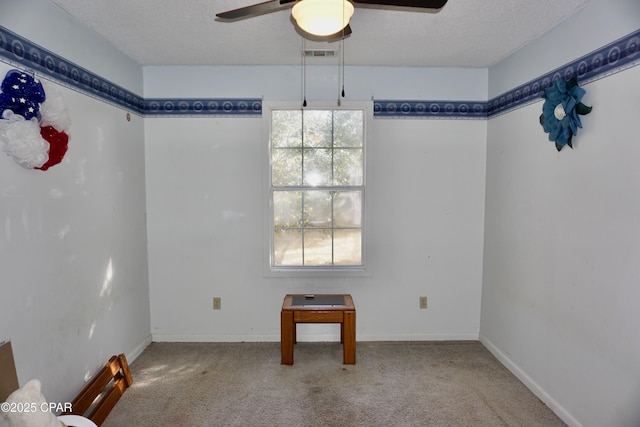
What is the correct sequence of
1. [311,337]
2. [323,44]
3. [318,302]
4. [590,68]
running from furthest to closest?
[311,337] < [318,302] < [323,44] < [590,68]

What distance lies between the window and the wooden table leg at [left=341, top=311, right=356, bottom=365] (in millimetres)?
538

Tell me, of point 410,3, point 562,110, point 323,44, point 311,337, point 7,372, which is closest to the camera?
point 410,3

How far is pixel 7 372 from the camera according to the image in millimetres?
1580

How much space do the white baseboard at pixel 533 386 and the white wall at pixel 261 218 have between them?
1.04 feet

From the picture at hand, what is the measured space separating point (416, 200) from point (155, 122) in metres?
2.39

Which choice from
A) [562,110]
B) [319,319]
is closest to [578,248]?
[562,110]

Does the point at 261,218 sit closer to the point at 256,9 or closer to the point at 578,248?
the point at 256,9

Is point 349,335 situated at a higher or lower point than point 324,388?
higher

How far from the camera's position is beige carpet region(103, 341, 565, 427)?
7.09ft

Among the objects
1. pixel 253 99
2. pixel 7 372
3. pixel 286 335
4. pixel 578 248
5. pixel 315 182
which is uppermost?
pixel 253 99

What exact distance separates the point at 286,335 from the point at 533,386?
69.4 inches

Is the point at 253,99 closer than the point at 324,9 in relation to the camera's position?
No

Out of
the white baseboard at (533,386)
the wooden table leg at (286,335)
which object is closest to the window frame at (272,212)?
the wooden table leg at (286,335)

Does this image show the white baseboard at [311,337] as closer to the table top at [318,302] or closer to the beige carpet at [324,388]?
the beige carpet at [324,388]
